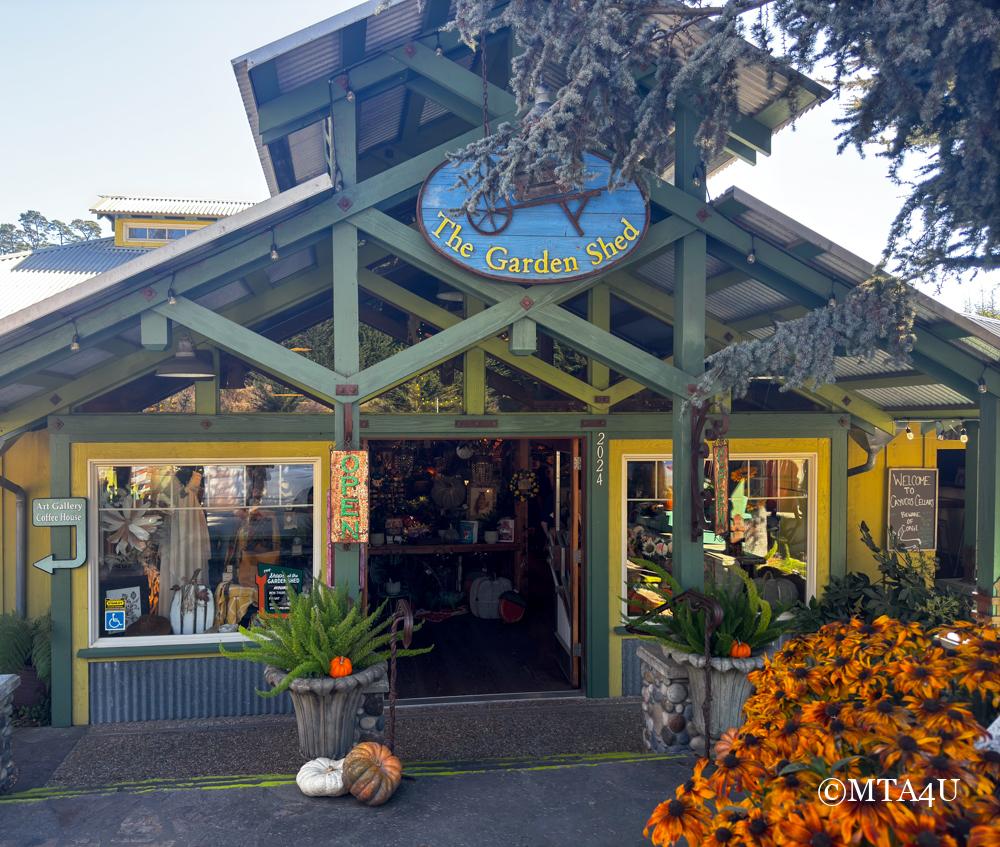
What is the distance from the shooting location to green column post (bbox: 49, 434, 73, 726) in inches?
283

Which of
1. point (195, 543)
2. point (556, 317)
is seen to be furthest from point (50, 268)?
point (556, 317)

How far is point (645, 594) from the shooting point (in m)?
8.18

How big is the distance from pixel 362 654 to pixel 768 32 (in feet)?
14.8

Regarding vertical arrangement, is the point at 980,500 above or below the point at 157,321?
below

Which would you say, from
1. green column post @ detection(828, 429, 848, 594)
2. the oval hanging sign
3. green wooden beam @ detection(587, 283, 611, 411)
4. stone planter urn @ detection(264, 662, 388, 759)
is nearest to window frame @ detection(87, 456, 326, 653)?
stone planter urn @ detection(264, 662, 388, 759)

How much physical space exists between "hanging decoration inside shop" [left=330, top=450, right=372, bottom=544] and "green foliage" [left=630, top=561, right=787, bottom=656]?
211cm

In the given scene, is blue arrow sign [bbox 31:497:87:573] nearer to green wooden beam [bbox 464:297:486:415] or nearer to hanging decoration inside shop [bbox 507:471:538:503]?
green wooden beam [bbox 464:297:486:415]

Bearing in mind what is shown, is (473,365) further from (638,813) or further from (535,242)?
(638,813)

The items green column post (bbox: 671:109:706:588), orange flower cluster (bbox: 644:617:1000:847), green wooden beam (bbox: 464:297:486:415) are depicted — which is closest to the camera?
orange flower cluster (bbox: 644:617:1000:847)

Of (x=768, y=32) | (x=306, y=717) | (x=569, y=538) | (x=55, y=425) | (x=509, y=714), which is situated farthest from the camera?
(x=569, y=538)

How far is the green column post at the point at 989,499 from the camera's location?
236 inches

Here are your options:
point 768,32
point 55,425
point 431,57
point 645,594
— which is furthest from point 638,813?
point 55,425

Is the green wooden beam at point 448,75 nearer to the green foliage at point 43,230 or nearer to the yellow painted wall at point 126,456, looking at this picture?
the yellow painted wall at point 126,456

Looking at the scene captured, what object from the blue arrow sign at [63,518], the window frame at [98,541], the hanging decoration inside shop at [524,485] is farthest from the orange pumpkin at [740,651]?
the hanging decoration inside shop at [524,485]
